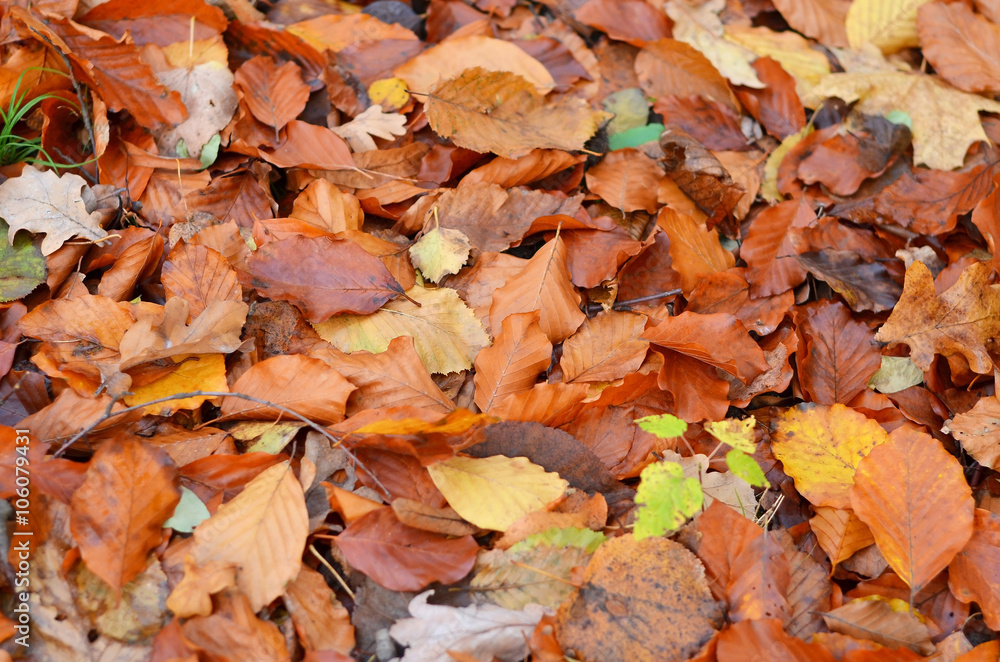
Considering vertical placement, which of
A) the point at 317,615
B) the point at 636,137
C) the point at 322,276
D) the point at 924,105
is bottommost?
the point at 317,615

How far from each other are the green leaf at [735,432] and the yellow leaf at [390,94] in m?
1.32

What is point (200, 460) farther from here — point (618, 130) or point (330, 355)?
point (618, 130)

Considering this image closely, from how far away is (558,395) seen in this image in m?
1.47

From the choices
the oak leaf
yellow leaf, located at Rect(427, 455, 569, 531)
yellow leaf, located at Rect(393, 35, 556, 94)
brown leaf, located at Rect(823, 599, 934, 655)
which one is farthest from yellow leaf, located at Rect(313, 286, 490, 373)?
the oak leaf

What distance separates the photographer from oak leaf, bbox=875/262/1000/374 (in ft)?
5.44

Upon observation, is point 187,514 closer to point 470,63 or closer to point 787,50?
point 470,63

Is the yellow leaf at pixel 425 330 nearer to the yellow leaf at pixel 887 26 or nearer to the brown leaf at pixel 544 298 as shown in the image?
the brown leaf at pixel 544 298

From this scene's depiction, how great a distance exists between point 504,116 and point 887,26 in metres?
1.51

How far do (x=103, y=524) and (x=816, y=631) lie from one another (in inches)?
53.3

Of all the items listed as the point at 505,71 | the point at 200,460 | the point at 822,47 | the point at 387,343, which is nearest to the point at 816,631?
the point at 387,343

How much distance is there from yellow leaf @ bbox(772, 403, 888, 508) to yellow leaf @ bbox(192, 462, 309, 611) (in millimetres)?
1051

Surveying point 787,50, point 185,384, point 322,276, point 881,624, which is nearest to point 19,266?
point 185,384

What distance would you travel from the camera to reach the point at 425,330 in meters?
1.63

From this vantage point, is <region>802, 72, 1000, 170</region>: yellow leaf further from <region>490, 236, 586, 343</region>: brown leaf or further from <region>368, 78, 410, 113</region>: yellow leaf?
<region>368, 78, 410, 113</region>: yellow leaf
